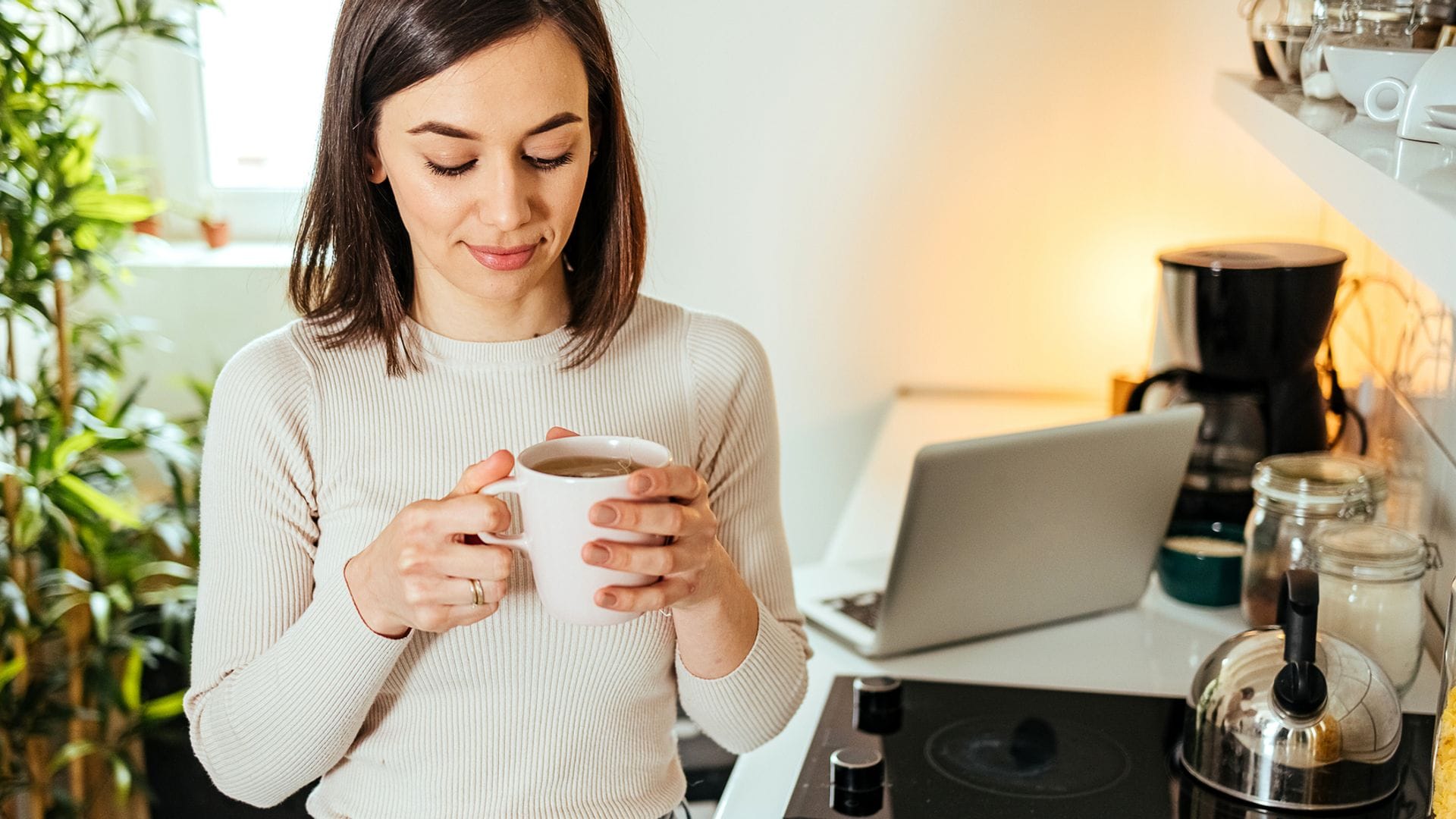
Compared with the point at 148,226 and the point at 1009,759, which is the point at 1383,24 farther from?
the point at 148,226

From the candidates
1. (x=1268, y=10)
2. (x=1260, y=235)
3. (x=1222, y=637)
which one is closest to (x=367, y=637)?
(x=1222, y=637)

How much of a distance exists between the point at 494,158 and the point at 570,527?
0.26m

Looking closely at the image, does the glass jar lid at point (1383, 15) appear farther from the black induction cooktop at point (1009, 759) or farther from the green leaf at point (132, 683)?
the green leaf at point (132, 683)

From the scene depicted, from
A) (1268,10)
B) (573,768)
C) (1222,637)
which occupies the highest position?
(1268,10)

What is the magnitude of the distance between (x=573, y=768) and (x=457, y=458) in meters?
0.23

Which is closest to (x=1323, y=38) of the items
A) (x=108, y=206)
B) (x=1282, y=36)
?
(x=1282, y=36)

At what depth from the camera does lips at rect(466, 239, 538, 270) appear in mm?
885

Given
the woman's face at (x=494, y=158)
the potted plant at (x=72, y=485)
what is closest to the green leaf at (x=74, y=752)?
the potted plant at (x=72, y=485)

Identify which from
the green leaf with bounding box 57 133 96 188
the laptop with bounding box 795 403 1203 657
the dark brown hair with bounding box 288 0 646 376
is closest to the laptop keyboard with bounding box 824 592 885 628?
the laptop with bounding box 795 403 1203 657

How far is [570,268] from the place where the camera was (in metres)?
1.05

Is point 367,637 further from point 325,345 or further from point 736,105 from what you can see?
point 736,105

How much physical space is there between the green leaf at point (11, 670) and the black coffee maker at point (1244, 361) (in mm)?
1574

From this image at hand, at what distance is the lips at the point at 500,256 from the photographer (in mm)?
885

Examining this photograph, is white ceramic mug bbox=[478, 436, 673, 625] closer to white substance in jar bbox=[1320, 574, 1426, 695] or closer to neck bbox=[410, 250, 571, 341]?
neck bbox=[410, 250, 571, 341]
